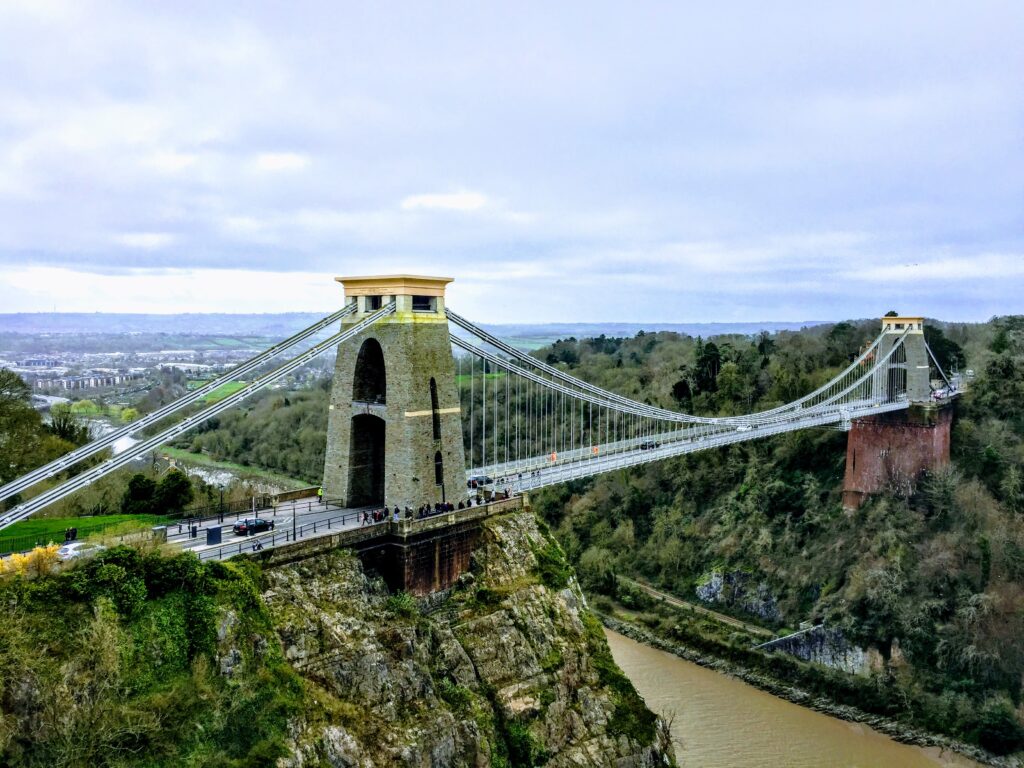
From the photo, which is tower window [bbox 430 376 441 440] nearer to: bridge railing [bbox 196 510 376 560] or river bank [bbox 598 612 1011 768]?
bridge railing [bbox 196 510 376 560]

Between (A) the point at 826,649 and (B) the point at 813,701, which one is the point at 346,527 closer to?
(B) the point at 813,701

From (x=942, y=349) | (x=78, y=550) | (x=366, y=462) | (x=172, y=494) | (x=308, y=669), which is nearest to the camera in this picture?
(x=78, y=550)

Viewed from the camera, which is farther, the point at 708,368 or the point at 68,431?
the point at 708,368

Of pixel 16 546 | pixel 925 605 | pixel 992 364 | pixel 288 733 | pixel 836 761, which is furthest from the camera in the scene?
pixel 992 364

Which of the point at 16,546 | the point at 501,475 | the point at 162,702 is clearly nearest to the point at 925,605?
the point at 501,475

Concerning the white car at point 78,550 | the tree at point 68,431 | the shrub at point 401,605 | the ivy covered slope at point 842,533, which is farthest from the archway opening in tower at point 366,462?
the ivy covered slope at point 842,533

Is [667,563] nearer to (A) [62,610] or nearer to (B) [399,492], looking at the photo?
(B) [399,492]

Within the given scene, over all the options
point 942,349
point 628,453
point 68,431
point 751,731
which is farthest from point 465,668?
point 942,349

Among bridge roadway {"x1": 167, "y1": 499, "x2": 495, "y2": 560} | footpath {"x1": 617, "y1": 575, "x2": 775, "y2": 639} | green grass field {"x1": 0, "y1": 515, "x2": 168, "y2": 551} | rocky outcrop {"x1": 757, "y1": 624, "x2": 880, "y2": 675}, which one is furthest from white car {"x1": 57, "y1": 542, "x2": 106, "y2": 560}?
footpath {"x1": 617, "y1": 575, "x2": 775, "y2": 639}
